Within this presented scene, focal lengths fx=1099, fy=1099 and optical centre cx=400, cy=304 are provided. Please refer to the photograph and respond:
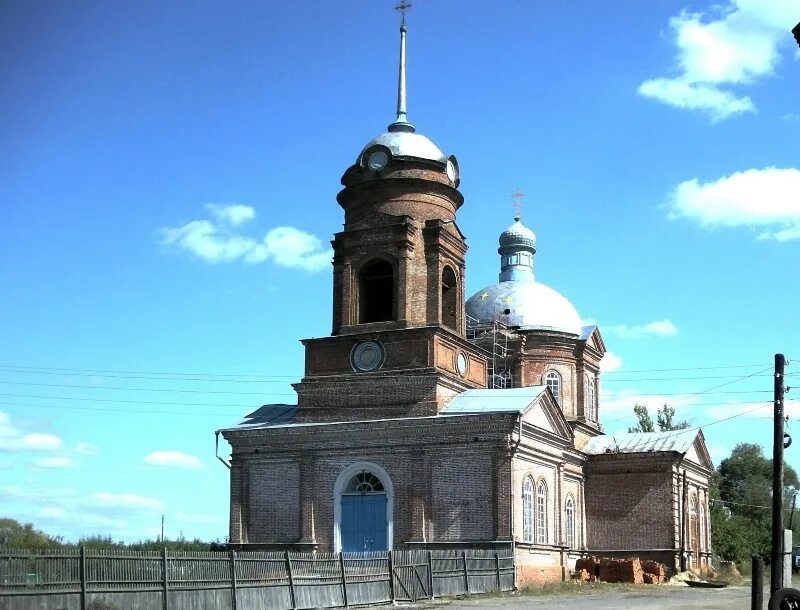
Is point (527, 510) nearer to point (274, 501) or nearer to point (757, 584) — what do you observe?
point (274, 501)

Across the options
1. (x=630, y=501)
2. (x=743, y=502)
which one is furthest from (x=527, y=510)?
(x=743, y=502)

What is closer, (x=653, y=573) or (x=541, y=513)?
(x=541, y=513)

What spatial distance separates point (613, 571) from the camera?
32.8 meters

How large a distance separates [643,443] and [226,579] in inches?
862

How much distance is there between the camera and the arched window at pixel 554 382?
40750 mm

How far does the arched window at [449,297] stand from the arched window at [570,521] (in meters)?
7.39

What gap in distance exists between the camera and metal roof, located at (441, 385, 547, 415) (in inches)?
1206

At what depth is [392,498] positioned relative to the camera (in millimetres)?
30594

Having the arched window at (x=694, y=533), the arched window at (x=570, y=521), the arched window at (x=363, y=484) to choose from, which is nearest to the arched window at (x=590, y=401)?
the arched window at (x=694, y=533)

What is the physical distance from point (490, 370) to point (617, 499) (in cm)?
635

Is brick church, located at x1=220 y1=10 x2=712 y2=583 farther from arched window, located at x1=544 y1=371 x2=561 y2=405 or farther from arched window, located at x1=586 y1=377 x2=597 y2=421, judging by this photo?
arched window, located at x1=586 y1=377 x2=597 y2=421

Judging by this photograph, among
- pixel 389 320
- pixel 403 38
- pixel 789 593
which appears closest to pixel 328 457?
pixel 389 320

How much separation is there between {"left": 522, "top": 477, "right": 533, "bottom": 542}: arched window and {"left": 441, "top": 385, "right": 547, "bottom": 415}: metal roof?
2168 mm

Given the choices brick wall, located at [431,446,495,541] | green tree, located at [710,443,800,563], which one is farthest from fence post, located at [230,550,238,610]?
green tree, located at [710,443,800,563]
